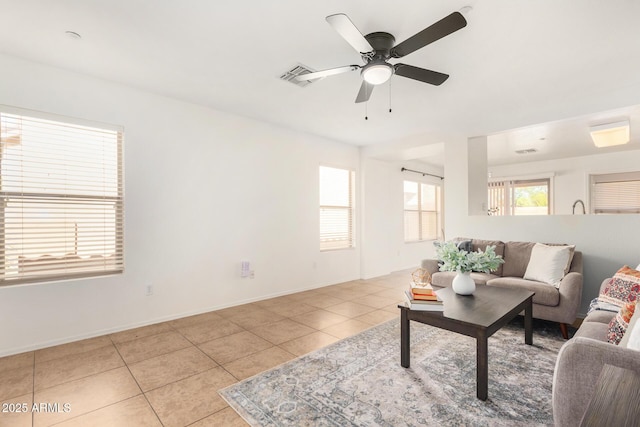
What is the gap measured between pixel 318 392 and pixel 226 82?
3053mm

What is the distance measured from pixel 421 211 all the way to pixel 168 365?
262 inches

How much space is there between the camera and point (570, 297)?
294 centimetres

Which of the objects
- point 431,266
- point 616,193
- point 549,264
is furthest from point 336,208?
point 616,193

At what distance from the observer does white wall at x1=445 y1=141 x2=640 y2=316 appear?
11.1 feet

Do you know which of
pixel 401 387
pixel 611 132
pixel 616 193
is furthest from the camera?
pixel 616 193

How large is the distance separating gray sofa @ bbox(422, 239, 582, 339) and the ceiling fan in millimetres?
2367

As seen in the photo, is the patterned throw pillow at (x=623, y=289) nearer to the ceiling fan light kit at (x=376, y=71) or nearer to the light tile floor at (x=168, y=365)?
the light tile floor at (x=168, y=365)

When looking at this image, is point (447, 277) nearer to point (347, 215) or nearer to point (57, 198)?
point (347, 215)

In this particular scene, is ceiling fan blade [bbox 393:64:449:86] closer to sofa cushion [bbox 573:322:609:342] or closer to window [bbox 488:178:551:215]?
sofa cushion [bbox 573:322:609:342]

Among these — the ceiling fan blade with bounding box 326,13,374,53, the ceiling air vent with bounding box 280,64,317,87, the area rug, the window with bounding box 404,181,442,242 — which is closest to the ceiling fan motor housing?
the ceiling fan blade with bounding box 326,13,374,53

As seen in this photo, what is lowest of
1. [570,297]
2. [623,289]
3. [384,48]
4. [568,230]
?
[570,297]

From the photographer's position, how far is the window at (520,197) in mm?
7301

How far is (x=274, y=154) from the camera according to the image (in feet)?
15.4

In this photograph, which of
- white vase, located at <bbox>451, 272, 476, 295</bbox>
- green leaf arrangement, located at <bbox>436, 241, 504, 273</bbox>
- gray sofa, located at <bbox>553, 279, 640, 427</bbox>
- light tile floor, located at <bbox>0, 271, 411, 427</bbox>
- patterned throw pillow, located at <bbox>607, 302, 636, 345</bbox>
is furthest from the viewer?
white vase, located at <bbox>451, 272, 476, 295</bbox>
